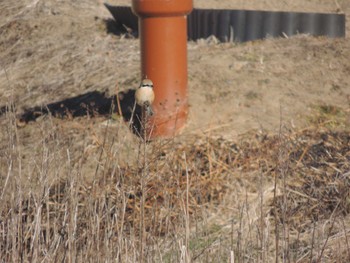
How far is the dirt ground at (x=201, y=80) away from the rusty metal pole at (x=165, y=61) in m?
0.18

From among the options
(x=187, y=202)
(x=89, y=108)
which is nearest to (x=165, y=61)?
(x=89, y=108)

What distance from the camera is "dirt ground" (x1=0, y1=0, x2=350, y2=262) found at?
21.3 ft

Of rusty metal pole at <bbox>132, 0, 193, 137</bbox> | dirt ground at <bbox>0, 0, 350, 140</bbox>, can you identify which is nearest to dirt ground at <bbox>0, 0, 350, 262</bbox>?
dirt ground at <bbox>0, 0, 350, 140</bbox>

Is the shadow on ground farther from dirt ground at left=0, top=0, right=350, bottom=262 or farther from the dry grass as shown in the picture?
the dry grass

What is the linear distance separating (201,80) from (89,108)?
834 millimetres

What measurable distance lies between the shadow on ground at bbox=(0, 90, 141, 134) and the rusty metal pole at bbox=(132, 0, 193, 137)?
22 cm

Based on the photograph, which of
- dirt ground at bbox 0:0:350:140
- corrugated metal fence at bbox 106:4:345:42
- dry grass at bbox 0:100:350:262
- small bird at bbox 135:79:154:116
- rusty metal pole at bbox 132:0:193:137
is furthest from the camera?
corrugated metal fence at bbox 106:4:345:42

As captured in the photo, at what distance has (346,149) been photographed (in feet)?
20.1

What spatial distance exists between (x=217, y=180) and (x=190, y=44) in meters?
3.13

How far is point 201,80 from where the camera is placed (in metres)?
7.18

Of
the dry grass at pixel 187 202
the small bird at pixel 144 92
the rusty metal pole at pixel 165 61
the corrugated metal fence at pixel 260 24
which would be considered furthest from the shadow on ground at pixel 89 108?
the corrugated metal fence at pixel 260 24

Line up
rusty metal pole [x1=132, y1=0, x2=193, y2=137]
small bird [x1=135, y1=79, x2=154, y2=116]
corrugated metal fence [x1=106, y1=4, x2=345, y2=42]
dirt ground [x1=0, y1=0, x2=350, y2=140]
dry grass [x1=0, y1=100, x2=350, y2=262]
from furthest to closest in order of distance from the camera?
corrugated metal fence [x1=106, y1=4, x2=345, y2=42] → dirt ground [x1=0, y1=0, x2=350, y2=140] → rusty metal pole [x1=132, y1=0, x2=193, y2=137] → small bird [x1=135, y1=79, x2=154, y2=116] → dry grass [x1=0, y1=100, x2=350, y2=262]

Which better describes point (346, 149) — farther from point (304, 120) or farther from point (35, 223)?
point (35, 223)

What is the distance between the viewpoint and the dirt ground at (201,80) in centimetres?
649
